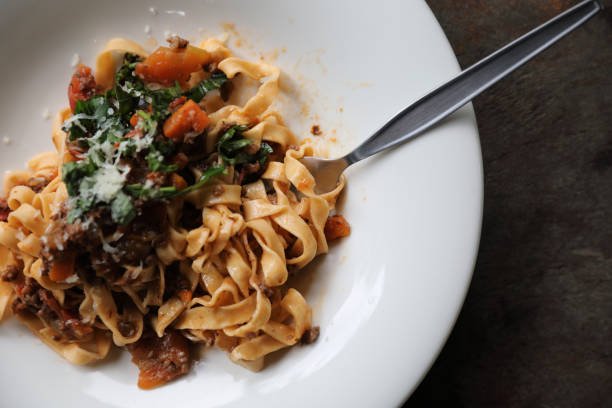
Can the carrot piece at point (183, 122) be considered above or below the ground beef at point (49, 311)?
above

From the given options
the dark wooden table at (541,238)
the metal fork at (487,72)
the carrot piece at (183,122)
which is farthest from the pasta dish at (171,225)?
the dark wooden table at (541,238)

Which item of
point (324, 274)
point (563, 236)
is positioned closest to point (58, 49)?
point (324, 274)

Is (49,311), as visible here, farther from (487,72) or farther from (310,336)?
(487,72)

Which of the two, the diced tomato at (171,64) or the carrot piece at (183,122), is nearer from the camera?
the carrot piece at (183,122)

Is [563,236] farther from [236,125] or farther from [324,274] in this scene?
[236,125]

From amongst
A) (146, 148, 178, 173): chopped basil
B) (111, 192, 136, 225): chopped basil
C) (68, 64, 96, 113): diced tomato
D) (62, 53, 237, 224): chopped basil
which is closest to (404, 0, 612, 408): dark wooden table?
(62, 53, 237, 224): chopped basil

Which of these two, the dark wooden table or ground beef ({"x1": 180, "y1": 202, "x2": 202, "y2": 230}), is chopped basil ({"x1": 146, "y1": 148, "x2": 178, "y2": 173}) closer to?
ground beef ({"x1": 180, "y1": 202, "x2": 202, "y2": 230})

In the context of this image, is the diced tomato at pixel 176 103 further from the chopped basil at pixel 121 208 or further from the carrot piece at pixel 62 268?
the carrot piece at pixel 62 268
